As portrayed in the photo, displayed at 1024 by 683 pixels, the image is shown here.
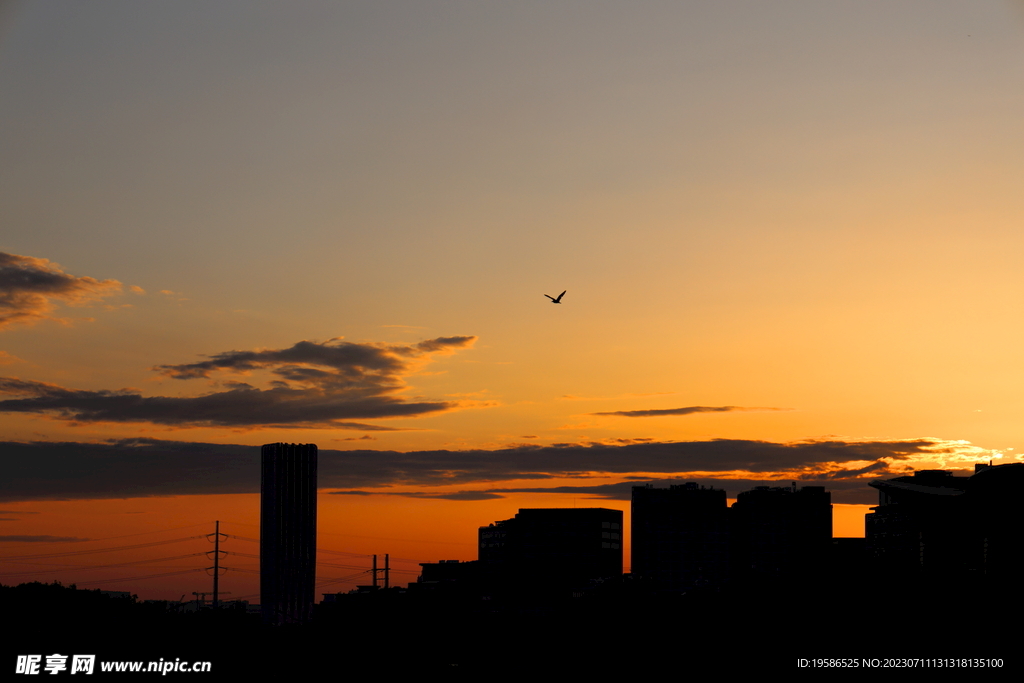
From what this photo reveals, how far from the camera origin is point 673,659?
110 m

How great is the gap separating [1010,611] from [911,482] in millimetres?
36462

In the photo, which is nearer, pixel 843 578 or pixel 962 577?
pixel 962 577

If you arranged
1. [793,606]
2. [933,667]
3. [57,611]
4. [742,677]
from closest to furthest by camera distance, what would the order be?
[933,667] → [742,677] → [793,606] → [57,611]

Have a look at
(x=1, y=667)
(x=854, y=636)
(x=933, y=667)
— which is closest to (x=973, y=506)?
(x=854, y=636)

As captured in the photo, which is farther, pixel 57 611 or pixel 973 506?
pixel 57 611

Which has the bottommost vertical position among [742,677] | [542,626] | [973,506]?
[542,626]

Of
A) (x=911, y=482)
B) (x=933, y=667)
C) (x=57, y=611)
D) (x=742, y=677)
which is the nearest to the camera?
(x=933, y=667)

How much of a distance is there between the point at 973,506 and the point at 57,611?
147 m

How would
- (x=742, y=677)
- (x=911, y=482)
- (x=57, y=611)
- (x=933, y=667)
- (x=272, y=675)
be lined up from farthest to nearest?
(x=57, y=611) → (x=911, y=482) → (x=272, y=675) → (x=742, y=677) → (x=933, y=667)

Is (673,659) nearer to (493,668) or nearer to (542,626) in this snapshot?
(493,668)

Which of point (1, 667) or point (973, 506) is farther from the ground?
point (973, 506)

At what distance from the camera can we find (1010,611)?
98000 millimetres

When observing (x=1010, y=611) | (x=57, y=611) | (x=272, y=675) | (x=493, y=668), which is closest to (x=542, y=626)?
(x=493, y=668)

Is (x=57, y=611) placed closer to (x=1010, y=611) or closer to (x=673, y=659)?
(x=673, y=659)
